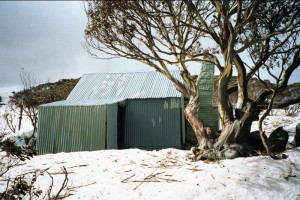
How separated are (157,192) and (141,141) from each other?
38.9ft

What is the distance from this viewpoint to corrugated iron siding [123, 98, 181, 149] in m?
17.2

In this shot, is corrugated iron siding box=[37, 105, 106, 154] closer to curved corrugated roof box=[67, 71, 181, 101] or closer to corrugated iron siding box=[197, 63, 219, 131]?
curved corrugated roof box=[67, 71, 181, 101]

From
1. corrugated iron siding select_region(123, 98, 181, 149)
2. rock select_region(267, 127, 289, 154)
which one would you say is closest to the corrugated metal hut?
corrugated iron siding select_region(123, 98, 181, 149)

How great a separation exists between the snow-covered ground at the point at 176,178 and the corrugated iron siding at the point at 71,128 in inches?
210

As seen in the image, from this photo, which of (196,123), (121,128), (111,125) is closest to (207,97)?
(121,128)

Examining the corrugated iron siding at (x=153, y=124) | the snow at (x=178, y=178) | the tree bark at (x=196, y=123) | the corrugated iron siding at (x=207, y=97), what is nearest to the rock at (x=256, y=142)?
the snow at (x=178, y=178)

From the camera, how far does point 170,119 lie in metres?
17.4

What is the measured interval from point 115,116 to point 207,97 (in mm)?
9292

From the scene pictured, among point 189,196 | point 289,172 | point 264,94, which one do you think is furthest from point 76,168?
point 264,94

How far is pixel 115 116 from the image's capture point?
52.0 feet

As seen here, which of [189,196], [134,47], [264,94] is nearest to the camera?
[189,196]

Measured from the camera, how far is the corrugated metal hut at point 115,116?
14242mm

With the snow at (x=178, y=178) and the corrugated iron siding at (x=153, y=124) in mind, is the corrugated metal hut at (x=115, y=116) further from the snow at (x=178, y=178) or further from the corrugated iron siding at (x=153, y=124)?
the snow at (x=178, y=178)

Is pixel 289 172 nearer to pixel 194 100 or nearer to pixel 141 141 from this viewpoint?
pixel 194 100
